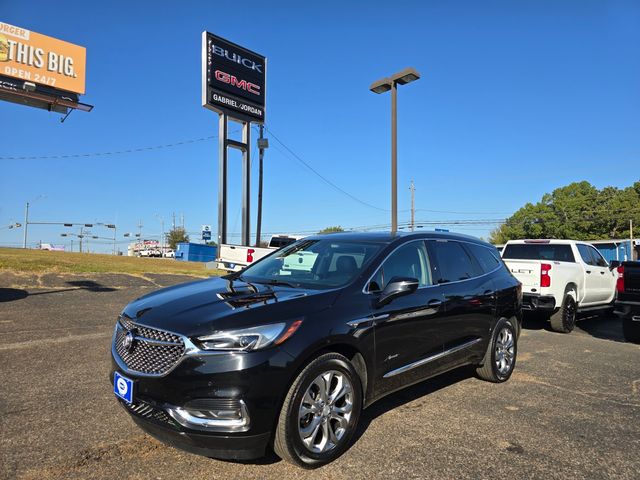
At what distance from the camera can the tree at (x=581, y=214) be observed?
192 feet

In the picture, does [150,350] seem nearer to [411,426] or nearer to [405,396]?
[411,426]

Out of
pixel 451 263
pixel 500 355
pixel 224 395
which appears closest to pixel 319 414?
pixel 224 395

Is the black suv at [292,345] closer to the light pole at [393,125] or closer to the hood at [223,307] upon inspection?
the hood at [223,307]

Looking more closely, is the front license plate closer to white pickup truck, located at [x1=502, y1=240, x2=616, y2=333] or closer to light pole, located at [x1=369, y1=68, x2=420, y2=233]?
white pickup truck, located at [x1=502, y1=240, x2=616, y2=333]

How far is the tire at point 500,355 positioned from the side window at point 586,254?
568cm

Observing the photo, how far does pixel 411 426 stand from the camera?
4.03 m

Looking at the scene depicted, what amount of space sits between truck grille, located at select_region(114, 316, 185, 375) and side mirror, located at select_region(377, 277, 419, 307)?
1594 millimetres

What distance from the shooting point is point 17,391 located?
15.1 feet

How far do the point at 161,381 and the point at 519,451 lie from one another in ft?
8.76

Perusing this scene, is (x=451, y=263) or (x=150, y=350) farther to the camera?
(x=451, y=263)

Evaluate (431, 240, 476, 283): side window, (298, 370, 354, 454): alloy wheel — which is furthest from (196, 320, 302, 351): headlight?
(431, 240, 476, 283): side window

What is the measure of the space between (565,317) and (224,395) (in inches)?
326

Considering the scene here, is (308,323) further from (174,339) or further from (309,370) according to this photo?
(174,339)

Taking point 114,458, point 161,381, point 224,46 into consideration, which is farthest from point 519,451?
point 224,46
